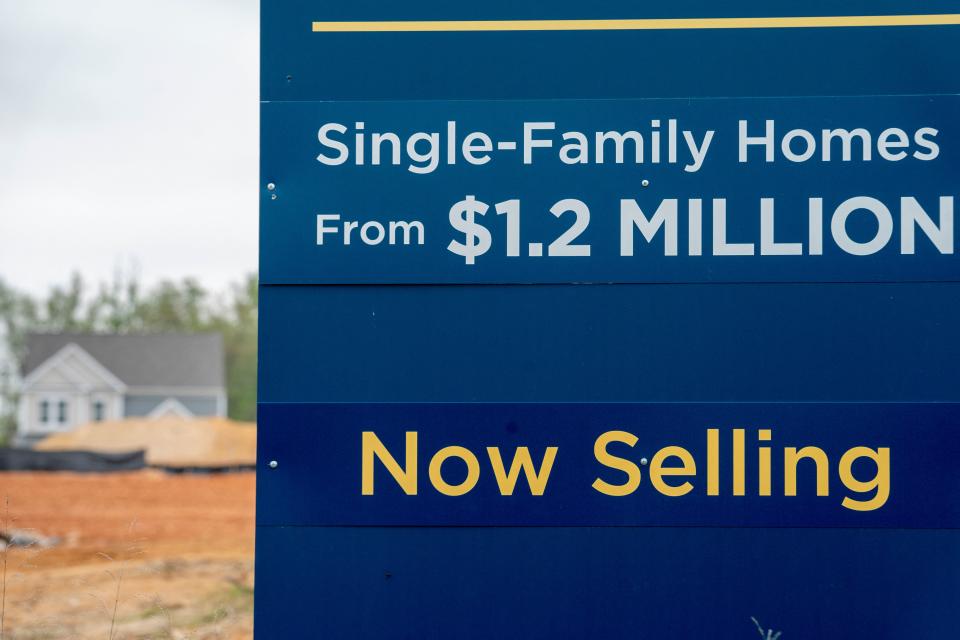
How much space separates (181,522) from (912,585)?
19405 mm

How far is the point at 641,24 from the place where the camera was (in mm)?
3102

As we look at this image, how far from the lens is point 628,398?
3.05 metres

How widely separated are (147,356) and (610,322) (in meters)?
58.2

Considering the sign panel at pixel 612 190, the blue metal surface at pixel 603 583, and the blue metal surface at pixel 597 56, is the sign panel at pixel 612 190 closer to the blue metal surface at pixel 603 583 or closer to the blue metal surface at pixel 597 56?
the blue metal surface at pixel 597 56

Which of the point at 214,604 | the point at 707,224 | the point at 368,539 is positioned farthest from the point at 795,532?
the point at 214,604

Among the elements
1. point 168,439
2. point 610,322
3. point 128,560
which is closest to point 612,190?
point 610,322

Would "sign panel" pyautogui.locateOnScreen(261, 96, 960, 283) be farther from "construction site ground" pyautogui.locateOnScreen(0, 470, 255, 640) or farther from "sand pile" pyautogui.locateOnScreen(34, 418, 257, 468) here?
"sand pile" pyautogui.locateOnScreen(34, 418, 257, 468)

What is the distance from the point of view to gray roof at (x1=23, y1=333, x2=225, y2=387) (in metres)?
57.4

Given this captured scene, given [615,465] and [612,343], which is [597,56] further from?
[615,465]

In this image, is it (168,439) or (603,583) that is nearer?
(603,583)

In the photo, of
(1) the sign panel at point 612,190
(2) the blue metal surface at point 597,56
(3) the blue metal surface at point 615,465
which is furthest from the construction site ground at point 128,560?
(2) the blue metal surface at point 597,56

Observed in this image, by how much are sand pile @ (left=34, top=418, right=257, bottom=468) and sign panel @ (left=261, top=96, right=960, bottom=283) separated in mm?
40299

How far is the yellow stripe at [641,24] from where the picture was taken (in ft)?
10.0

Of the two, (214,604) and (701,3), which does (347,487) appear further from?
(214,604)
